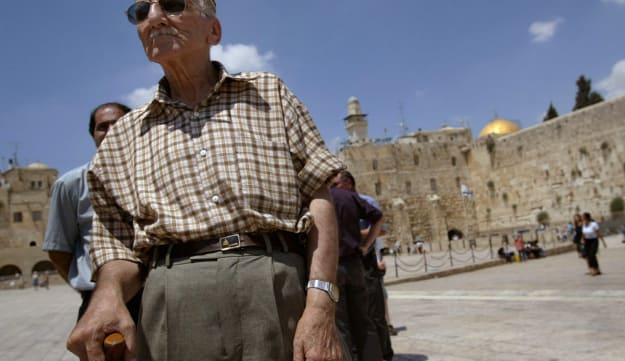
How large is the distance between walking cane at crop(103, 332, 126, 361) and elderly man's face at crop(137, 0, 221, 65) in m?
0.90

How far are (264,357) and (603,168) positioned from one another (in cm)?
3516

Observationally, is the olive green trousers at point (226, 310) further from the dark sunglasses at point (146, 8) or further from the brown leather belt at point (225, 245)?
the dark sunglasses at point (146, 8)

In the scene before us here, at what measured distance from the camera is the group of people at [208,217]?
1.44 m

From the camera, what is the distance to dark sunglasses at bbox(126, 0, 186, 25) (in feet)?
5.48

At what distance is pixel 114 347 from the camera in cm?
140

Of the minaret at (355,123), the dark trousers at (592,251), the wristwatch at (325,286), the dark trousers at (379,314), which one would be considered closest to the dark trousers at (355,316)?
the dark trousers at (379,314)

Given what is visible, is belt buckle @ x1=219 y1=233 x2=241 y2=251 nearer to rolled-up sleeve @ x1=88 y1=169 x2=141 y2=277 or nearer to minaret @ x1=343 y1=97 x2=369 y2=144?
rolled-up sleeve @ x1=88 y1=169 x2=141 y2=277

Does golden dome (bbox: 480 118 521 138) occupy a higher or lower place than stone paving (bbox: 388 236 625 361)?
higher

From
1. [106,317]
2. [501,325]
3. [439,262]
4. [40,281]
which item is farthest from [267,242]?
[40,281]

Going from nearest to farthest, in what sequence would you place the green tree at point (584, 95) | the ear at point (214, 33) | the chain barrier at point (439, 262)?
the ear at point (214, 33)
the chain barrier at point (439, 262)
the green tree at point (584, 95)

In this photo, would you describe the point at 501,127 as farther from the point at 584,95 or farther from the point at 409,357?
the point at 409,357

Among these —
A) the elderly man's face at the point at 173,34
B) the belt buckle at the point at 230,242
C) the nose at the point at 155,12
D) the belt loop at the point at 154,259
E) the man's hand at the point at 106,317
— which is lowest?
the man's hand at the point at 106,317

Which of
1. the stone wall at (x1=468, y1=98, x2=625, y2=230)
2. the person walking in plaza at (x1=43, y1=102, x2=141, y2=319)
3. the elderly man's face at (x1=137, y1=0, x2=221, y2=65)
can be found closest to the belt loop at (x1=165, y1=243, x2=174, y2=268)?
the elderly man's face at (x1=137, y1=0, x2=221, y2=65)

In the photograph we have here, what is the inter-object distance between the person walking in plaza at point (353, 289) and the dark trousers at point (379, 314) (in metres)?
0.30
